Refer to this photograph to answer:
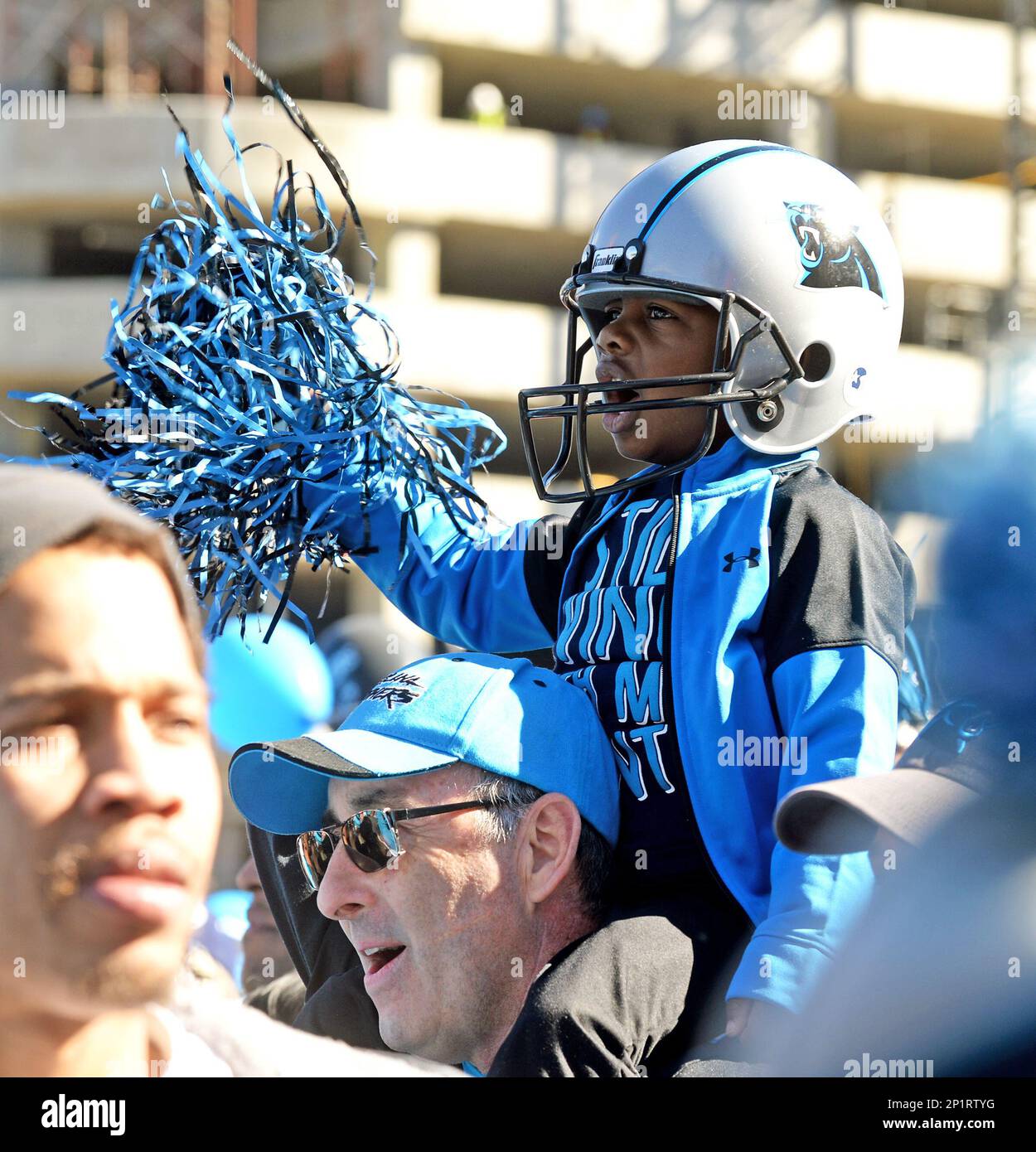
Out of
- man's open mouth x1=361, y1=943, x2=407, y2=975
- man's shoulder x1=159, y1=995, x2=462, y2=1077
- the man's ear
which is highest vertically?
the man's ear

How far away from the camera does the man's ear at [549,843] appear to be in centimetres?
226

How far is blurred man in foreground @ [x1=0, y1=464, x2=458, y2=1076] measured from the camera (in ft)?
4.43

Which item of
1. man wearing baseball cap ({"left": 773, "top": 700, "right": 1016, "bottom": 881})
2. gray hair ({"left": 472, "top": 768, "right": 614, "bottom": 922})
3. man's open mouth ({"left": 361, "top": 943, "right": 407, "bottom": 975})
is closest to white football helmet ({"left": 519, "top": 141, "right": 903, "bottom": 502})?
gray hair ({"left": 472, "top": 768, "right": 614, "bottom": 922})

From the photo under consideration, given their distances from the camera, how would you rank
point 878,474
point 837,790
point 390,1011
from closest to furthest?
point 837,790
point 390,1011
point 878,474

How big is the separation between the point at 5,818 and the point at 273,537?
137 cm

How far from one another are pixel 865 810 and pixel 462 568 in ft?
4.55

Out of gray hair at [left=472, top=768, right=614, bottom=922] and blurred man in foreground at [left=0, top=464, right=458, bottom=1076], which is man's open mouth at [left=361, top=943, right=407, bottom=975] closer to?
gray hair at [left=472, top=768, right=614, bottom=922]

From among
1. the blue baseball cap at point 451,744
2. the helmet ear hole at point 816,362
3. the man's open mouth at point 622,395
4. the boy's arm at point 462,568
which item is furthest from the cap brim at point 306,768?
the helmet ear hole at point 816,362

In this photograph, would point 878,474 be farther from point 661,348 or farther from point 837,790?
point 837,790

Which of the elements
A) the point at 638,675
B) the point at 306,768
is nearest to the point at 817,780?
the point at 638,675

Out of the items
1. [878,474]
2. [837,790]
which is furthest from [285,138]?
[837,790]

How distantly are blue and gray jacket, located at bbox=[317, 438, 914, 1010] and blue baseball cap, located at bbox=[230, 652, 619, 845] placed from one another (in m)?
0.14

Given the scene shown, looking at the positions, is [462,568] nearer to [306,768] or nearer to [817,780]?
[306,768]
